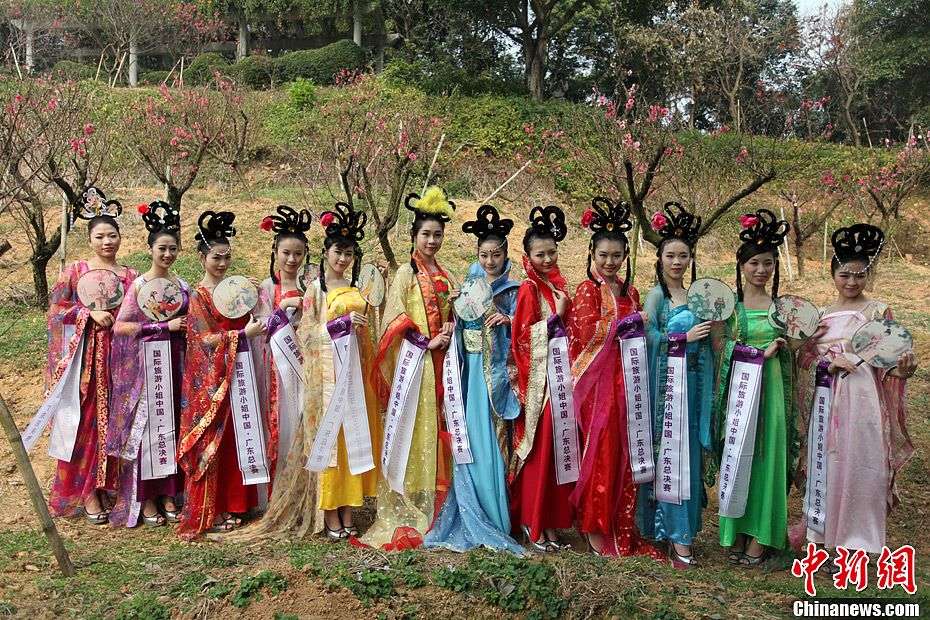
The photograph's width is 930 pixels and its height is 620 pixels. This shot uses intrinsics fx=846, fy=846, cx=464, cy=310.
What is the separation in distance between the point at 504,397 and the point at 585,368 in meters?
0.47

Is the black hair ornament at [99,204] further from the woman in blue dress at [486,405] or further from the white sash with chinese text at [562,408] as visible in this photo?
the white sash with chinese text at [562,408]

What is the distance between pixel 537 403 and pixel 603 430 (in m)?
0.38

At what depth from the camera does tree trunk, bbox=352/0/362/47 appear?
22766 mm

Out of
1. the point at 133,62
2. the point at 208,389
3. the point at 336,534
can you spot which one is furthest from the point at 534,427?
the point at 133,62

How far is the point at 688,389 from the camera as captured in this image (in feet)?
14.8

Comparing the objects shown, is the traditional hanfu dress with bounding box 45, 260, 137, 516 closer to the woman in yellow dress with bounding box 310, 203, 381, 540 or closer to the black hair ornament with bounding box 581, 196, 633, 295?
the woman in yellow dress with bounding box 310, 203, 381, 540

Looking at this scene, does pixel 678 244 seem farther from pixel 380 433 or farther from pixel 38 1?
pixel 38 1

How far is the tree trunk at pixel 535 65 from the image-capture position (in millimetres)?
19953

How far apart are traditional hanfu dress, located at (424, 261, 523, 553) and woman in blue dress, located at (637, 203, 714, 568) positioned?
76 centimetres

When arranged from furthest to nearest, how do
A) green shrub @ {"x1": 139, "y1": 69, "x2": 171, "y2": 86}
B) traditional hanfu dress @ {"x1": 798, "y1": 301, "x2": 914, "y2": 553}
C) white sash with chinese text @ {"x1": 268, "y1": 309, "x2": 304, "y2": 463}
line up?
green shrub @ {"x1": 139, "y1": 69, "x2": 171, "y2": 86} < white sash with chinese text @ {"x1": 268, "y1": 309, "x2": 304, "y2": 463} < traditional hanfu dress @ {"x1": 798, "y1": 301, "x2": 914, "y2": 553}

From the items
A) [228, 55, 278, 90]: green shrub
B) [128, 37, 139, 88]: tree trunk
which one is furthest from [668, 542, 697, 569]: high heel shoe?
[128, 37, 139, 88]: tree trunk

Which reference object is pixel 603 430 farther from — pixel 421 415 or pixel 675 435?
pixel 421 415

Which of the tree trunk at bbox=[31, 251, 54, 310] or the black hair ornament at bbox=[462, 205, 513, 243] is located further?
the tree trunk at bbox=[31, 251, 54, 310]

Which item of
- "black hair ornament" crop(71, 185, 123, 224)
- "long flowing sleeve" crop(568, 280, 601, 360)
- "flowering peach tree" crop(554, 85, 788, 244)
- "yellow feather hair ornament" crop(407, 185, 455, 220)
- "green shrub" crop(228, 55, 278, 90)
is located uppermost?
"green shrub" crop(228, 55, 278, 90)
